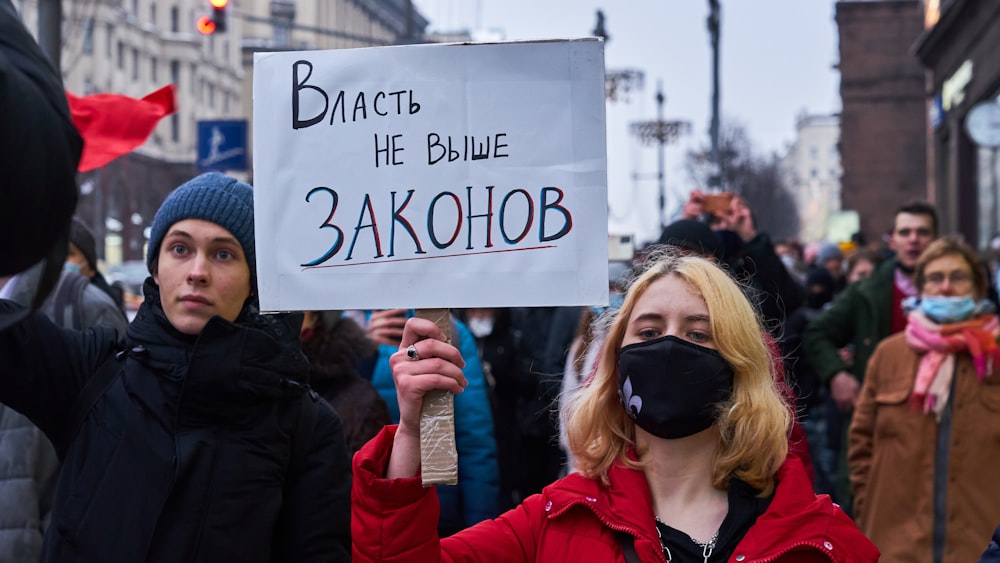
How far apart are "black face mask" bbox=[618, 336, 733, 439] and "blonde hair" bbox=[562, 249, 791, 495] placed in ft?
0.13

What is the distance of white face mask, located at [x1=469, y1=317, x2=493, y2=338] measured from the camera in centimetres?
872

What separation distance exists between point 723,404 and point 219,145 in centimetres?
1325

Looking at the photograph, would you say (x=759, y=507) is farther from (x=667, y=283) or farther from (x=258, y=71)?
(x=258, y=71)

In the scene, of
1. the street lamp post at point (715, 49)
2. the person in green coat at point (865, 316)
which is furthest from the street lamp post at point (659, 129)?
the person in green coat at point (865, 316)

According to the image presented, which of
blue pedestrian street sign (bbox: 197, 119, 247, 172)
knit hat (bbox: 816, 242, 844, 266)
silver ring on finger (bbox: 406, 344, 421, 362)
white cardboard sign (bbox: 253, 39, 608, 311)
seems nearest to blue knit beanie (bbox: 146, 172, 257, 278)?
→ white cardboard sign (bbox: 253, 39, 608, 311)

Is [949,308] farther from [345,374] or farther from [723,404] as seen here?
[723,404]

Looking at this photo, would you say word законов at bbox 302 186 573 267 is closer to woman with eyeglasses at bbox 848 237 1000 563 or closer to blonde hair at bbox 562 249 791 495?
blonde hair at bbox 562 249 791 495

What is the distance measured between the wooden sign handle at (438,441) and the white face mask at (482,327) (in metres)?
5.93

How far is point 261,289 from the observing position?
2.92m

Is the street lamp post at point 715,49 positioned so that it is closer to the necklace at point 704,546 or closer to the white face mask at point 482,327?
the white face mask at point 482,327

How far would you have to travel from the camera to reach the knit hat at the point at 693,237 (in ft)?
17.5

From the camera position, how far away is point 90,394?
10.5 ft

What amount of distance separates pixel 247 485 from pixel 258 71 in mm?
1036

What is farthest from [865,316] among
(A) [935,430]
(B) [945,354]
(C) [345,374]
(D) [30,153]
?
(D) [30,153]
